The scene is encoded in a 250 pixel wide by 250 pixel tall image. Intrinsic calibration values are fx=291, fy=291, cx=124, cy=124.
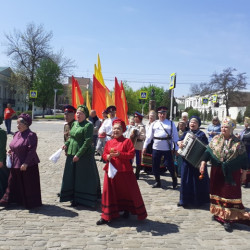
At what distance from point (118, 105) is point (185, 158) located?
4064mm

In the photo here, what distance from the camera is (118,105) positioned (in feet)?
29.8

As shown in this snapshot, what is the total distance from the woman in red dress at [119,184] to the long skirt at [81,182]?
2.55 ft

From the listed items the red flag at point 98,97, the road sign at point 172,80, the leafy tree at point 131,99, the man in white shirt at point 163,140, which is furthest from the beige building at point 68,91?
the man in white shirt at point 163,140

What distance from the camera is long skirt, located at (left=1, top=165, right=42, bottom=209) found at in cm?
515

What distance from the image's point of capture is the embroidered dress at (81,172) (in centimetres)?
528

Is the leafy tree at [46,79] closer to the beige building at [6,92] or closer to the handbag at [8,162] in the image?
the beige building at [6,92]

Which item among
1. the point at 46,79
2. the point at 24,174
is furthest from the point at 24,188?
the point at 46,79

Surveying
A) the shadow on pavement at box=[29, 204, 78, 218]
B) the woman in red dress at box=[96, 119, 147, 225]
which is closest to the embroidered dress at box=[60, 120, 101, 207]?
the shadow on pavement at box=[29, 204, 78, 218]

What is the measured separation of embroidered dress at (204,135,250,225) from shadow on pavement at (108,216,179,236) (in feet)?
2.81

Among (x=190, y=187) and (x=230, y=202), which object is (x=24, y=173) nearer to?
(x=190, y=187)

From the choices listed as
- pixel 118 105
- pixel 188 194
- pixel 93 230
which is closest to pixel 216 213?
pixel 188 194

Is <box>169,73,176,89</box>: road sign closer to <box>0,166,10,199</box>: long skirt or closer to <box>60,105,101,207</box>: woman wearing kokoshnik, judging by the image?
<box>60,105,101,207</box>: woman wearing kokoshnik

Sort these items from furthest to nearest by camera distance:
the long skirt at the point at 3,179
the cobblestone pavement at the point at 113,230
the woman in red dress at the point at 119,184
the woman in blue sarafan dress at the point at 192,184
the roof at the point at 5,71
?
the roof at the point at 5,71
the woman in blue sarafan dress at the point at 192,184
the long skirt at the point at 3,179
the woman in red dress at the point at 119,184
the cobblestone pavement at the point at 113,230

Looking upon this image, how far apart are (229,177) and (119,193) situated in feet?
5.76
